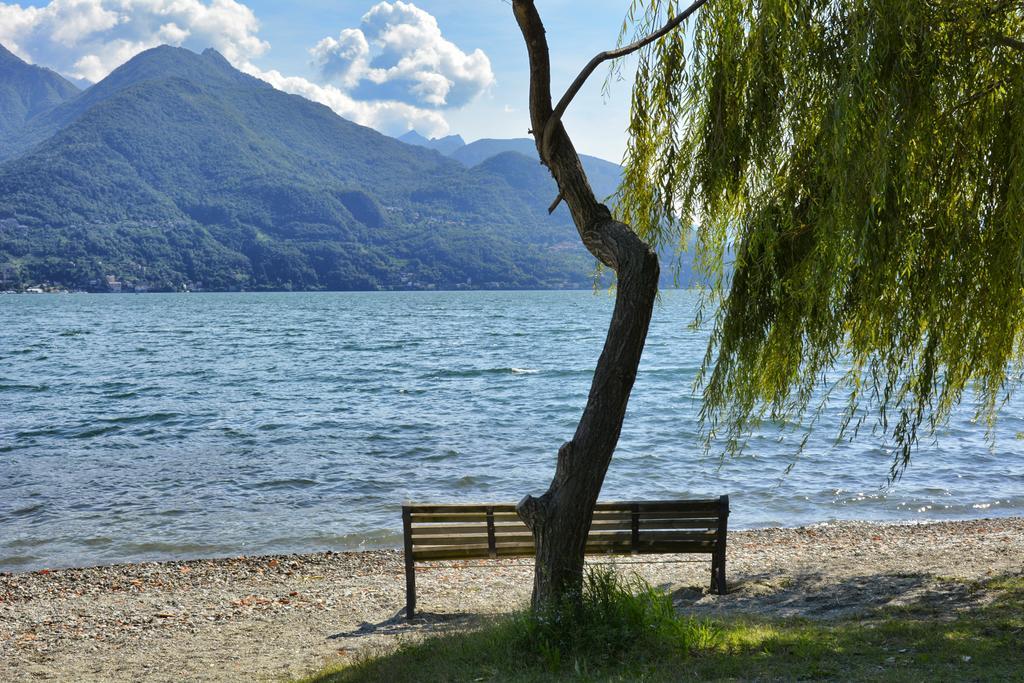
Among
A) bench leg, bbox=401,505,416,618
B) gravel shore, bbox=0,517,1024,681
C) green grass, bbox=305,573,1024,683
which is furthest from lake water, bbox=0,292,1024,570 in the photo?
green grass, bbox=305,573,1024,683

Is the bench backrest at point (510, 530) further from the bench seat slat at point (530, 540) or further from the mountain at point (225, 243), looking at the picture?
the mountain at point (225, 243)

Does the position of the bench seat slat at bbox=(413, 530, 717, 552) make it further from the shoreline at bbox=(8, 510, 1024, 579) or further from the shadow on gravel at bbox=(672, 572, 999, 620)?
the shoreline at bbox=(8, 510, 1024, 579)

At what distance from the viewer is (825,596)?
915 cm

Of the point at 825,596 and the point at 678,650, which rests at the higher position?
the point at 678,650

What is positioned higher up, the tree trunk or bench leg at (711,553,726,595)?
the tree trunk

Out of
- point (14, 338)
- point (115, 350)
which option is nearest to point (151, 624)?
point (115, 350)

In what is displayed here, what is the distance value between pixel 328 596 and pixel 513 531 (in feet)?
9.77

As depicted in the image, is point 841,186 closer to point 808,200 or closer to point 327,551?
point 808,200

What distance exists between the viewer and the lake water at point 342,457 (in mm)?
15711

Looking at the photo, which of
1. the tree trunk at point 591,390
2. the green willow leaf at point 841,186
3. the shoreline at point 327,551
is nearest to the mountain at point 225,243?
the shoreline at point 327,551

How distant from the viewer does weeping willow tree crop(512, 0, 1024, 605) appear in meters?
6.35

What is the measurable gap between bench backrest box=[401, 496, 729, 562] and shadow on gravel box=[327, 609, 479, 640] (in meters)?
0.67

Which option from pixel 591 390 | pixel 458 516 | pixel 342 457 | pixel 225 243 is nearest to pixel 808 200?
pixel 591 390

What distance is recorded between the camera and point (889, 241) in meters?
6.73
